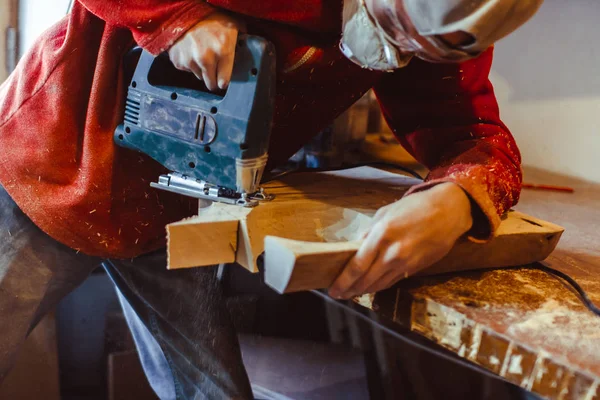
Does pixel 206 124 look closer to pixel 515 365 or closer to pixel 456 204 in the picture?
pixel 456 204

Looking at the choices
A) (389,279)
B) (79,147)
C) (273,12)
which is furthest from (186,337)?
(273,12)

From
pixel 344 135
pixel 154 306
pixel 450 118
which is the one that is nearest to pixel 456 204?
pixel 450 118

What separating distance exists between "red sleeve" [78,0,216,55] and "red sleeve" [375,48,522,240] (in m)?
0.43

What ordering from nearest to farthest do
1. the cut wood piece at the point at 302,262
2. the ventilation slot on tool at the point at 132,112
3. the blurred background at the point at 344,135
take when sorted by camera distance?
the cut wood piece at the point at 302,262, the ventilation slot on tool at the point at 132,112, the blurred background at the point at 344,135

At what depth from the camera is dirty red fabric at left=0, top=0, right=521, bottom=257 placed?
82 cm

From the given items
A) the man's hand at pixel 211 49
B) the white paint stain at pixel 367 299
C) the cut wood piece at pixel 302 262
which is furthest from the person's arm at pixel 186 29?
the white paint stain at pixel 367 299

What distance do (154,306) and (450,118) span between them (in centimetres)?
71

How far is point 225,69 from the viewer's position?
0.80 meters

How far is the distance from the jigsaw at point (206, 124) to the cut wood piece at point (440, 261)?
18 cm

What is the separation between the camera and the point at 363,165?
4.37 ft

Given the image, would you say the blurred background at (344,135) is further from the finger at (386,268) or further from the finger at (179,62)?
the finger at (386,268)

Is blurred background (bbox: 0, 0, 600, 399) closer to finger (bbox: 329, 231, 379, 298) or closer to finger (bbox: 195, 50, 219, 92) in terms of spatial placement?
finger (bbox: 195, 50, 219, 92)

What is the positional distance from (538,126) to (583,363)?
1.53 meters

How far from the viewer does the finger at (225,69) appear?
2.60 feet
